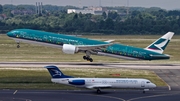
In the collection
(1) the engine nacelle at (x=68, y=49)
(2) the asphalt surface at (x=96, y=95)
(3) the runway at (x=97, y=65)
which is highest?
(1) the engine nacelle at (x=68, y=49)

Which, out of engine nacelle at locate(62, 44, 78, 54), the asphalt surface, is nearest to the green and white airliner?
engine nacelle at locate(62, 44, 78, 54)

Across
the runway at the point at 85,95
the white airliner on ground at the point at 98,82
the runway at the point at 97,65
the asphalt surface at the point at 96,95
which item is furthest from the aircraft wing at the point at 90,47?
the white airliner on ground at the point at 98,82

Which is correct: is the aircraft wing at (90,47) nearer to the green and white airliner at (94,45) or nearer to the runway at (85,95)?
the green and white airliner at (94,45)

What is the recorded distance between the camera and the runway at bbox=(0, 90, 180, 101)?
7675cm

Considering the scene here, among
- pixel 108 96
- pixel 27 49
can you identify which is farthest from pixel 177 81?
pixel 27 49

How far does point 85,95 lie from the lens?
262 ft

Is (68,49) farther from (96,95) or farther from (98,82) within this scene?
(96,95)

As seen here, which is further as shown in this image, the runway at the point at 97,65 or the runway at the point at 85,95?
the runway at the point at 97,65

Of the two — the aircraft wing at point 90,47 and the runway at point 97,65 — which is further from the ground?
the aircraft wing at point 90,47

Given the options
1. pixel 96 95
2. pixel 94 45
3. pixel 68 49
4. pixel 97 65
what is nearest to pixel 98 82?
pixel 96 95

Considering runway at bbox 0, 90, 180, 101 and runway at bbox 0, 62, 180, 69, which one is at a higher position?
runway at bbox 0, 90, 180, 101

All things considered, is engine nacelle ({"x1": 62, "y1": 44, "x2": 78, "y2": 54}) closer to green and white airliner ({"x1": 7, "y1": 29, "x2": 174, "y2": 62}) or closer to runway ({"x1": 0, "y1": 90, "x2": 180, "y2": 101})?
green and white airliner ({"x1": 7, "y1": 29, "x2": 174, "y2": 62})

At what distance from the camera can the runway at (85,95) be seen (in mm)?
76750

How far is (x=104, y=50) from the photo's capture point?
384ft
